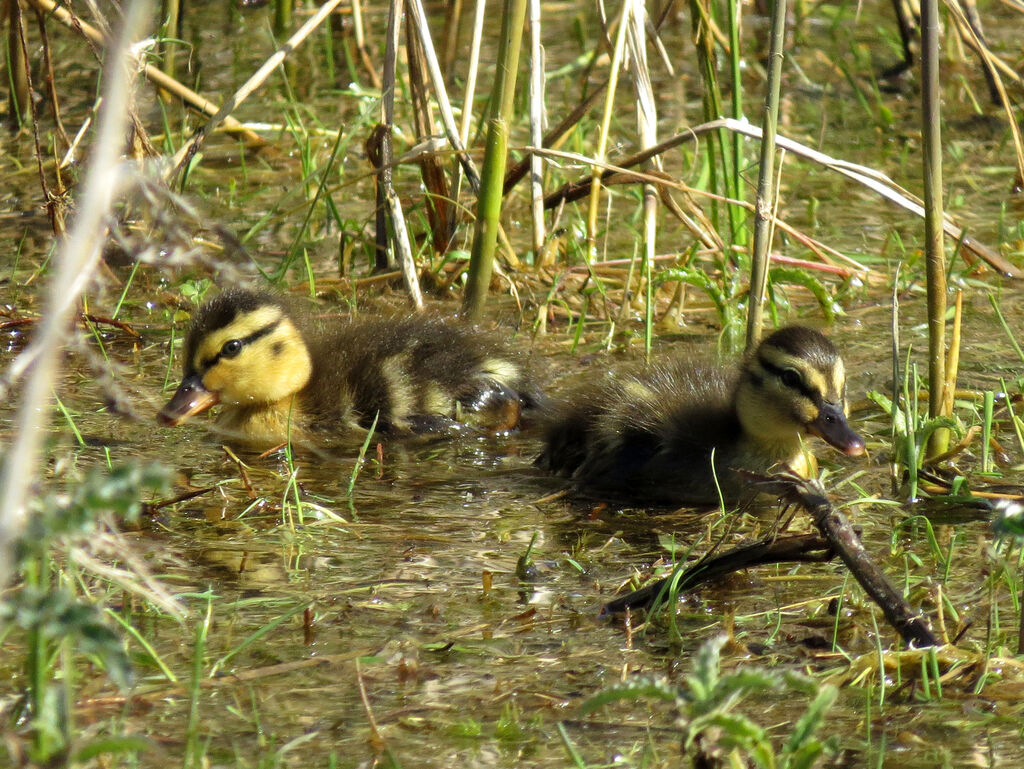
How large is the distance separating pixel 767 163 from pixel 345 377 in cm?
127

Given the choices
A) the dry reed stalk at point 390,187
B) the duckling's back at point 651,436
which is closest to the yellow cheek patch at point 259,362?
the dry reed stalk at point 390,187

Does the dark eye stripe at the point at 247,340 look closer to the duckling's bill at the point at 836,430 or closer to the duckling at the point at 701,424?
the duckling at the point at 701,424

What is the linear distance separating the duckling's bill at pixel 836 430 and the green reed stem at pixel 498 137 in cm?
104

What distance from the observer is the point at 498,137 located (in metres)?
3.67

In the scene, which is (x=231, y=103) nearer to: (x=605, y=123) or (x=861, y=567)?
(x=605, y=123)

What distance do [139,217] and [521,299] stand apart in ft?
4.06

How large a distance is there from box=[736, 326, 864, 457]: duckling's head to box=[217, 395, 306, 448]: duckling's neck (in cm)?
120

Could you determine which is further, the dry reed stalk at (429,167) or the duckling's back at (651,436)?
the dry reed stalk at (429,167)

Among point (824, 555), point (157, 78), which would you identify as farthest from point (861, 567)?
point (157, 78)

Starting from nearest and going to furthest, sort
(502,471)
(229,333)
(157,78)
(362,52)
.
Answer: (502,471) → (229,333) → (157,78) → (362,52)

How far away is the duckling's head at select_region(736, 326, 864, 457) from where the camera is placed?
3.15 metres

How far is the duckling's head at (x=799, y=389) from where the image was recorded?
10.3 ft

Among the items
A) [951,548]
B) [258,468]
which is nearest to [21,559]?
[951,548]

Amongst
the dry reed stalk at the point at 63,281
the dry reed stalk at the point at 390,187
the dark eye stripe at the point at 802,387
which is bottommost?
the dark eye stripe at the point at 802,387
